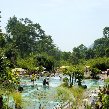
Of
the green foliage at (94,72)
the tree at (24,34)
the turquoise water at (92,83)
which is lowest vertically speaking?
the turquoise water at (92,83)

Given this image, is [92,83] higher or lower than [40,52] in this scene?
lower

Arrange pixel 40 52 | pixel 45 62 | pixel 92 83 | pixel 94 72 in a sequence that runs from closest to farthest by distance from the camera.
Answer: pixel 92 83
pixel 94 72
pixel 45 62
pixel 40 52

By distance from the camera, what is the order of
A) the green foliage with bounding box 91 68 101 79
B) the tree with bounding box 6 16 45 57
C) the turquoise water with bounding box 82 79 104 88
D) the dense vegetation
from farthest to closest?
the tree with bounding box 6 16 45 57
the dense vegetation
the green foliage with bounding box 91 68 101 79
the turquoise water with bounding box 82 79 104 88

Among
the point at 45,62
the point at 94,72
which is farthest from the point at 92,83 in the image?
the point at 45,62

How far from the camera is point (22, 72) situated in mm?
42719

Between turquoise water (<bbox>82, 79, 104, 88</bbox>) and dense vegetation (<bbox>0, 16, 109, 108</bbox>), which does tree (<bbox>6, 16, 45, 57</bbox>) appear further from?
turquoise water (<bbox>82, 79, 104, 88</bbox>)

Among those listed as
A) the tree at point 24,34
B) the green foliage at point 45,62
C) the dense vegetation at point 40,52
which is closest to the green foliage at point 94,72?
the dense vegetation at point 40,52

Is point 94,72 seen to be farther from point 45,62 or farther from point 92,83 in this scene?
point 45,62

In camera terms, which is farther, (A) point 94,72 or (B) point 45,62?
(B) point 45,62

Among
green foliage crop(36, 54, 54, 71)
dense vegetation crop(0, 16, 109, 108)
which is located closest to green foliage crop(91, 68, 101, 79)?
dense vegetation crop(0, 16, 109, 108)

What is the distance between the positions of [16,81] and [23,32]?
2690 inches

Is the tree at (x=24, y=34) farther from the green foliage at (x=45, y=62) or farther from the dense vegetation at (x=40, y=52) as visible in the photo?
the green foliage at (x=45, y=62)

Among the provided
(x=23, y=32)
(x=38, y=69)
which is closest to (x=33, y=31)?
(x=23, y=32)

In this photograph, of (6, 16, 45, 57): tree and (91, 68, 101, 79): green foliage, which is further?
(6, 16, 45, 57): tree
